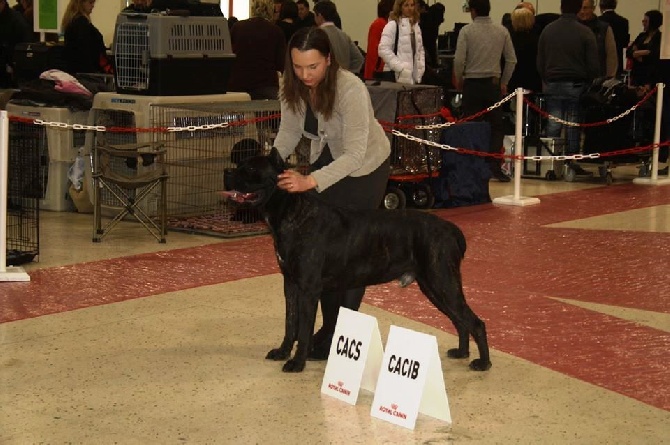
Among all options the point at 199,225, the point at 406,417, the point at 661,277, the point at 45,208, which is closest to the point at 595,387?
the point at 406,417

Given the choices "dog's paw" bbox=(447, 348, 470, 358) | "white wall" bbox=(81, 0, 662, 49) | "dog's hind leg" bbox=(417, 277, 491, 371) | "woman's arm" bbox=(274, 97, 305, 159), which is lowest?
"dog's paw" bbox=(447, 348, 470, 358)

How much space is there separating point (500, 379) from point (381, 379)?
78 cm

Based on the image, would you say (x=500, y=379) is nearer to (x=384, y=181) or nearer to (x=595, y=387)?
(x=595, y=387)

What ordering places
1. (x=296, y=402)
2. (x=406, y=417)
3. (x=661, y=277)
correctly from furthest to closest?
(x=661, y=277)
(x=296, y=402)
(x=406, y=417)

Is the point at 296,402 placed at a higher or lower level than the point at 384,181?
lower

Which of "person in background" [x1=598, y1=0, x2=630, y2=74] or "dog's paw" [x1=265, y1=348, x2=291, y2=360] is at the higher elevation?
"person in background" [x1=598, y1=0, x2=630, y2=74]

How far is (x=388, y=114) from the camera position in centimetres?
1010

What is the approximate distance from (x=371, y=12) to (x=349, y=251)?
16889 mm

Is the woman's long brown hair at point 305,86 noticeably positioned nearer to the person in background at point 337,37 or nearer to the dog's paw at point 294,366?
the dog's paw at point 294,366

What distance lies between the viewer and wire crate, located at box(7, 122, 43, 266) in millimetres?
8055

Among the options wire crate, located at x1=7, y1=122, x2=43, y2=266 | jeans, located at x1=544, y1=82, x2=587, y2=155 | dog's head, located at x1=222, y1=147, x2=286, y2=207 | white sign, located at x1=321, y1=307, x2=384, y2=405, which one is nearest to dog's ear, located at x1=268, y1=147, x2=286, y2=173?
dog's head, located at x1=222, y1=147, x2=286, y2=207

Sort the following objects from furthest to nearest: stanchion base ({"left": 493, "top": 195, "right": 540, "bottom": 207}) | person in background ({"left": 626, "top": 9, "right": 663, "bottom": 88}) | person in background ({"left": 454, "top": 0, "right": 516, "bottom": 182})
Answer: person in background ({"left": 626, "top": 9, "right": 663, "bottom": 88})
person in background ({"left": 454, "top": 0, "right": 516, "bottom": 182})
stanchion base ({"left": 493, "top": 195, "right": 540, "bottom": 207})

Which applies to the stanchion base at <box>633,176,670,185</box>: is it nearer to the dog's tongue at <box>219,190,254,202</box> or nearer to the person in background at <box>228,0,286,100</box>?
the person in background at <box>228,0,286,100</box>

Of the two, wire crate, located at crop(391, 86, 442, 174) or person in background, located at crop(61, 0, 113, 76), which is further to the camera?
person in background, located at crop(61, 0, 113, 76)
